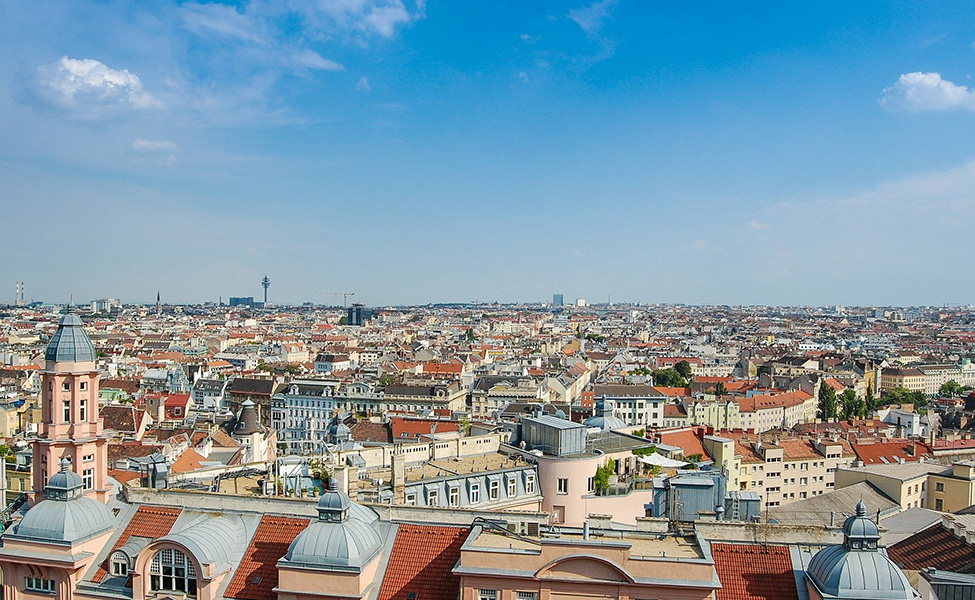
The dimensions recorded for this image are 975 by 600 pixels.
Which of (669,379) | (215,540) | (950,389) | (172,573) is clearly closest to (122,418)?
(172,573)

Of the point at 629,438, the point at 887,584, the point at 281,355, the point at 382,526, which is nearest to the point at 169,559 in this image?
the point at 382,526

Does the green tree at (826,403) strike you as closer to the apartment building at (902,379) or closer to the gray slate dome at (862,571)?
the apartment building at (902,379)

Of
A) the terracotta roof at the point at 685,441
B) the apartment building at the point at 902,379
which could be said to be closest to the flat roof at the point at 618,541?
the terracotta roof at the point at 685,441

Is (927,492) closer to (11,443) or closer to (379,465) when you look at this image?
(379,465)

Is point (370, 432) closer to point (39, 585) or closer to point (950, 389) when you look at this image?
point (39, 585)

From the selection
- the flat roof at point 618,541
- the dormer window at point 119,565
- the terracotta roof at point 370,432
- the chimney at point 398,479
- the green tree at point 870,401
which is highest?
the flat roof at point 618,541

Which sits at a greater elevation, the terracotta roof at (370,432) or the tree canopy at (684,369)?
the terracotta roof at (370,432)
